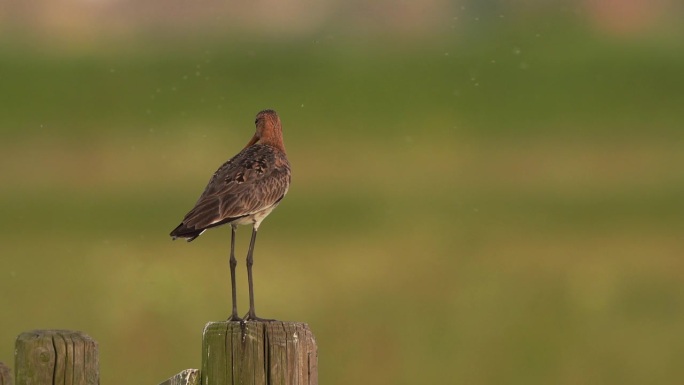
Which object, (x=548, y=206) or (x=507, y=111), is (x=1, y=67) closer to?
(x=507, y=111)

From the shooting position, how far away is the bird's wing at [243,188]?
23.5 feet

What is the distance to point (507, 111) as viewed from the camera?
2877 centimetres

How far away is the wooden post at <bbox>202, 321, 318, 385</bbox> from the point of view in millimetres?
4918

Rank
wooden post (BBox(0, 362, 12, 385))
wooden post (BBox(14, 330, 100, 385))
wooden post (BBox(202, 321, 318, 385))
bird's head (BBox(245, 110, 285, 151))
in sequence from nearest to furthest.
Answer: wooden post (BBox(0, 362, 12, 385)), wooden post (BBox(14, 330, 100, 385)), wooden post (BBox(202, 321, 318, 385)), bird's head (BBox(245, 110, 285, 151))

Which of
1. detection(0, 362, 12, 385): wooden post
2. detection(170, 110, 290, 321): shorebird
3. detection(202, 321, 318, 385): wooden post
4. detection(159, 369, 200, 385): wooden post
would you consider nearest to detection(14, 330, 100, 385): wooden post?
detection(0, 362, 12, 385): wooden post

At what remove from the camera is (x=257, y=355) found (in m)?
4.94

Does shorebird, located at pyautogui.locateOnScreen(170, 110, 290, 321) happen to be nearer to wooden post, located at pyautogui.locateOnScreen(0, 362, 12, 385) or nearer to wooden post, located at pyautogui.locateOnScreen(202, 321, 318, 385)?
wooden post, located at pyautogui.locateOnScreen(202, 321, 318, 385)

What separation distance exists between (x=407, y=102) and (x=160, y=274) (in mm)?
12736

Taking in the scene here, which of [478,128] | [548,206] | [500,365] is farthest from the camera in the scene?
[478,128]

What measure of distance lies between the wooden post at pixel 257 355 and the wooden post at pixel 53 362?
40 cm

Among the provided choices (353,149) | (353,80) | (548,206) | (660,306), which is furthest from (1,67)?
(660,306)

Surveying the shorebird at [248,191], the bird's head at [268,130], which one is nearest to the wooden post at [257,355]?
the shorebird at [248,191]

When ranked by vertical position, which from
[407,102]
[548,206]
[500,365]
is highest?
[407,102]

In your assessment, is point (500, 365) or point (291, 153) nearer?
point (500, 365)
